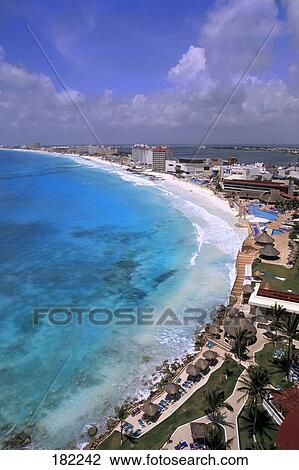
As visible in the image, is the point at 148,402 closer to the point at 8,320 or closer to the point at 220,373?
the point at 220,373

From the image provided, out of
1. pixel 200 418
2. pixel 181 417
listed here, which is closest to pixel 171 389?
pixel 181 417

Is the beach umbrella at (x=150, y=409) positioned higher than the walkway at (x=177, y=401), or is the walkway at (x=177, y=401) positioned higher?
the beach umbrella at (x=150, y=409)

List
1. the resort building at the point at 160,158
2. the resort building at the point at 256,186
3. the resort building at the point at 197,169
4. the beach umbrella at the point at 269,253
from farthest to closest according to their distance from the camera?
the resort building at the point at 160,158 → the resort building at the point at 197,169 → the resort building at the point at 256,186 → the beach umbrella at the point at 269,253

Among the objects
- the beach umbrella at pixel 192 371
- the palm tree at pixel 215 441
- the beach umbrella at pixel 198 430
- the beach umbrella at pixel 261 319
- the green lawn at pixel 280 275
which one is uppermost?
the palm tree at pixel 215 441

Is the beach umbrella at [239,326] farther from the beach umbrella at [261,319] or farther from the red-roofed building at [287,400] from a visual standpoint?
the red-roofed building at [287,400]

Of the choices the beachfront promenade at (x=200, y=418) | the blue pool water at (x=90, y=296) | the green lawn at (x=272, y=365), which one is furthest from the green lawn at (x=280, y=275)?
the beachfront promenade at (x=200, y=418)
